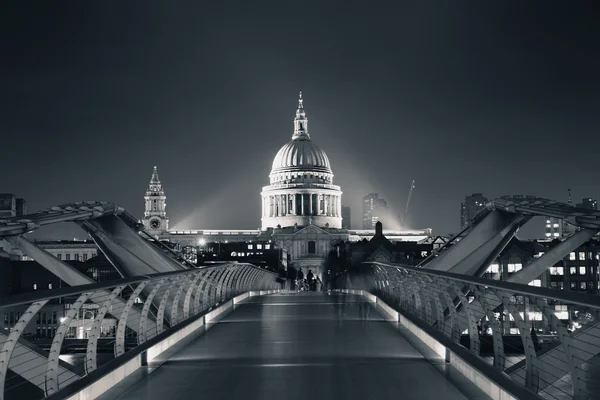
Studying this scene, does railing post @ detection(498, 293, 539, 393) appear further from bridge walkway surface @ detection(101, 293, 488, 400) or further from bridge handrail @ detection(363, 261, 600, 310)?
bridge walkway surface @ detection(101, 293, 488, 400)

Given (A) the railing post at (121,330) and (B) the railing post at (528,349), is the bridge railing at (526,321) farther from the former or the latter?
(A) the railing post at (121,330)

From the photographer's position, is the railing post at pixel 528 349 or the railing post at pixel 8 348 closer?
the railing post at pixel 8 348

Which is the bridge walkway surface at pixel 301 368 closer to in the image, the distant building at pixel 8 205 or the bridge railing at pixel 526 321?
the bridge railing at pixel 526 321

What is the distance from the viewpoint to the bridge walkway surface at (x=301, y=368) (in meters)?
8.84

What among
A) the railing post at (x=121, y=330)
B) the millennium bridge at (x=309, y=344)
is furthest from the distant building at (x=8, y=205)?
the railing post at (x=121, y=330)

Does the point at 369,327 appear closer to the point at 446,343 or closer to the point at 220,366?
the point at 446,343

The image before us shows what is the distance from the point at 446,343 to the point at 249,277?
926 inches

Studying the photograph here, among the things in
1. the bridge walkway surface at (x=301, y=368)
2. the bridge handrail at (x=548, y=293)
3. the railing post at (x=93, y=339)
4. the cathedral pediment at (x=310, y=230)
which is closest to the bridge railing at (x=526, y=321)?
the bridge handrail at (x=548, y=293)

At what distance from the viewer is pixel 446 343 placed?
11453 mm

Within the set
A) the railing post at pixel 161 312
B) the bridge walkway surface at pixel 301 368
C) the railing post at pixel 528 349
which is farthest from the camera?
the railing post at pixel 161 312

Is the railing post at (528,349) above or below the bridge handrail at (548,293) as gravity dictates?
below

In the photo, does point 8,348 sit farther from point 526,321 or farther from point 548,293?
point 526,321

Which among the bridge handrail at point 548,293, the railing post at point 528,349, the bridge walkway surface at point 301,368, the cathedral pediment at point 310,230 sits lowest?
the bridge walkway surface at point 301,368

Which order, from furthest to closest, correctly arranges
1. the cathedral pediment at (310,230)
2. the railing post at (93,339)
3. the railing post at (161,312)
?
Result: the cathedral pediment at (310,230) → the railing post at (161,312) → the railing post at (93,339)
